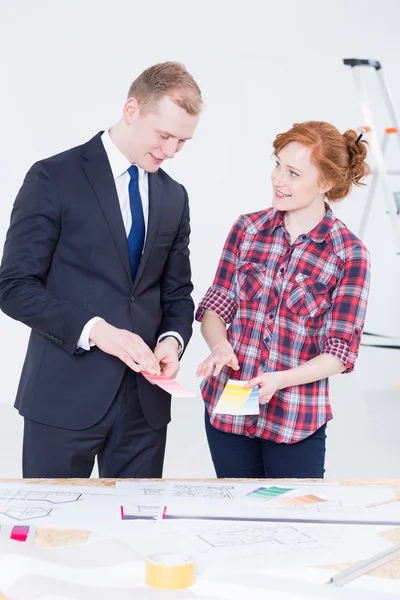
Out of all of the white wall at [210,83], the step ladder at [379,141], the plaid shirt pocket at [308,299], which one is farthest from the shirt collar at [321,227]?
the step ladder at [379,141]

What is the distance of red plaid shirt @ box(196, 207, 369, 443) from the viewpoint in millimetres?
1960

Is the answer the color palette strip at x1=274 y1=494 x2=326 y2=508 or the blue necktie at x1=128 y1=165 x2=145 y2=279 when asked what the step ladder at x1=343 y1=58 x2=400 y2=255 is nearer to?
the blue necktie at x1=128 y1=165 x2=145 y2=279

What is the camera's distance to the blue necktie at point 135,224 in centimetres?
192

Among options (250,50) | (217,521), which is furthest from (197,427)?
(217,521)

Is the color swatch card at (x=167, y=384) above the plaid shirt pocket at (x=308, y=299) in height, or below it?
below

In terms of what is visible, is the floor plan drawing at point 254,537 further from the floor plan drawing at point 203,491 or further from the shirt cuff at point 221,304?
the shirt cuff at point 221,304

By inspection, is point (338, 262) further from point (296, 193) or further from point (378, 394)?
point (378, 394)

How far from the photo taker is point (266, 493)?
1.59m

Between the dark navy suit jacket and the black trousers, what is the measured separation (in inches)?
1.1

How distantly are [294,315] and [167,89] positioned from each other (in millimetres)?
653

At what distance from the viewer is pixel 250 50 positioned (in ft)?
19.4

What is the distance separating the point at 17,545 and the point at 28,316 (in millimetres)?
666

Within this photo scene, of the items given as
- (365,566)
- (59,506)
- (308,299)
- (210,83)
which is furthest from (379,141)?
(365,566)

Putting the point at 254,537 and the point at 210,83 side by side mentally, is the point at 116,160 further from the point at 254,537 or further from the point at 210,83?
the point at 210,83
